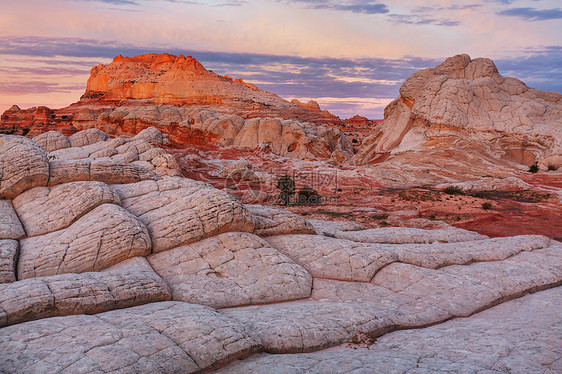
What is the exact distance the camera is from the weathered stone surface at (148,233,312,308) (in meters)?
9.92

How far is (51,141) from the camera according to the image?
3512 cm

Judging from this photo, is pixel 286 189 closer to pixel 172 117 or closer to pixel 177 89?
pixel 172 117

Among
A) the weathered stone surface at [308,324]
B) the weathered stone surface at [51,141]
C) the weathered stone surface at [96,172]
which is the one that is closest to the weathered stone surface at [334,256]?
the weathered stone surface at [308,324]

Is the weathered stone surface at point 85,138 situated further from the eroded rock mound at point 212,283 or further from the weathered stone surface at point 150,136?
the eroded rock mound at point 212,283

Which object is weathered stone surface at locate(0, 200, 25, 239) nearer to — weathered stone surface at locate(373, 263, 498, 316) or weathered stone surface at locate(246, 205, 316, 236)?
weathered stone surface at locate(246, 205, 316, 236)

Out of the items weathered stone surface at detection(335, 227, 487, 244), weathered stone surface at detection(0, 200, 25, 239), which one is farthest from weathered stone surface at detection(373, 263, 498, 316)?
weathered stone surface at detection(0, 200, 25, 239)

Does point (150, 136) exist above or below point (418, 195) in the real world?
above

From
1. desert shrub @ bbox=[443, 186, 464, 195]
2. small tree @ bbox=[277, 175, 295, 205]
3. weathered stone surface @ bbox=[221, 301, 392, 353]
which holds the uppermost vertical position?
weathered stone surface @ bbox=[221, 301, 392, 353]

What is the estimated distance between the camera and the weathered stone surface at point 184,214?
12023mm

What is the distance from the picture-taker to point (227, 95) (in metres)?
145

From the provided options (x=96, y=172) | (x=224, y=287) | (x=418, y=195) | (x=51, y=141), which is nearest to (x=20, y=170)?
(x=96, y=172)

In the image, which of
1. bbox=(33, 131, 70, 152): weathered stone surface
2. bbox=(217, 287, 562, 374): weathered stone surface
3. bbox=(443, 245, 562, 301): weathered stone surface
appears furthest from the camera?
bbox=(33, 131, 70, 152): weathered stone surface

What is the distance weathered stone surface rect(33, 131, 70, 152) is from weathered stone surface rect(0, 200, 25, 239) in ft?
81.0

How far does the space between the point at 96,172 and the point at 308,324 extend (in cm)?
1118
